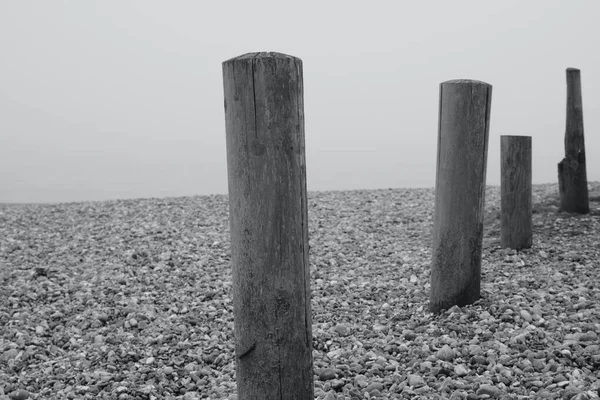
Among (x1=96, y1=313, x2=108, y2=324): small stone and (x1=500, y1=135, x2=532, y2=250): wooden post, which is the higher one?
(x1=500, y1=135, x2=532, y2=250): wooden post

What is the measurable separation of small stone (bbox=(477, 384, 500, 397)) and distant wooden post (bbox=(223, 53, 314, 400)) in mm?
1359

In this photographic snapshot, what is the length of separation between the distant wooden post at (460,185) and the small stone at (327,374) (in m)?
1.72

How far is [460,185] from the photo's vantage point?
18.7 feet

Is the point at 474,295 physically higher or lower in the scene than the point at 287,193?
lower

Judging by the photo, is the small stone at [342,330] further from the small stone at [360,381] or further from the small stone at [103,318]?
the small stone at [103,318]

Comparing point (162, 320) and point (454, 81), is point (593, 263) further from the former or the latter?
point (162, 320)

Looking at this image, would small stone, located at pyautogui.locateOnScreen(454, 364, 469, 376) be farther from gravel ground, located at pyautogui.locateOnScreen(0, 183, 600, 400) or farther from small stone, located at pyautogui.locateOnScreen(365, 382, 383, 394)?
small stone, located at pyautogui.locateOnScreen(365, 382, 383, 394)

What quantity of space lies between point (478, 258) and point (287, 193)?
3.23m

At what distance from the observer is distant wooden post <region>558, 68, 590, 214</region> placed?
10.2m

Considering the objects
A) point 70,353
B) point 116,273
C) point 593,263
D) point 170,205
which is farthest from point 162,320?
point 170,205

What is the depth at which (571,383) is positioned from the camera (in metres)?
4.23

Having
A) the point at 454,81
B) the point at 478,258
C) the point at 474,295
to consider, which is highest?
the point at 454,81

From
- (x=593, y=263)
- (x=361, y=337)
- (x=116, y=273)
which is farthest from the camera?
(x=116, y=273)

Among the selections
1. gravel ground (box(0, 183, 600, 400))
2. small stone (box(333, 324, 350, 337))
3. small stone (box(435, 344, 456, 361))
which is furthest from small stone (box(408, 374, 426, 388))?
small stone (box(333, 324, 350, 337))
